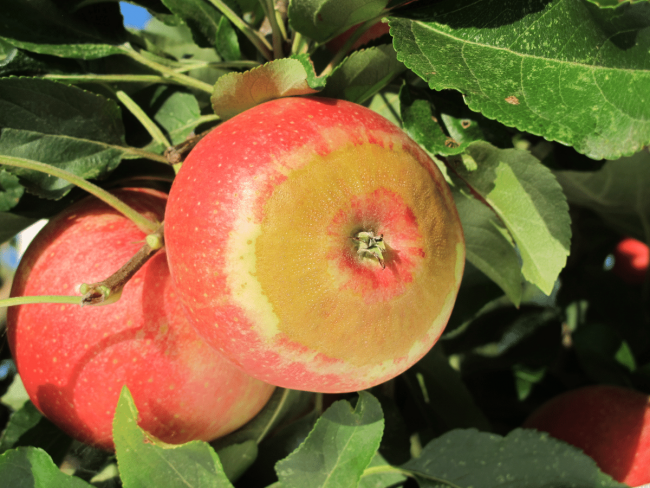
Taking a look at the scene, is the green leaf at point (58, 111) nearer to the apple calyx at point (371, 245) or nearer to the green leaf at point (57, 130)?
the green leaf at point (57, 130)

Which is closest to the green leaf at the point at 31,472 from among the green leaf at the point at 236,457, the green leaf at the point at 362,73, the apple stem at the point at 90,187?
the green leaf at the point at 236,457

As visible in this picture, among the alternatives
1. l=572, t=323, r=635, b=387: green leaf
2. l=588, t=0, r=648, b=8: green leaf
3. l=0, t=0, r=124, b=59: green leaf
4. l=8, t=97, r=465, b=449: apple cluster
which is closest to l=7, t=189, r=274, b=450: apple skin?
l=8, t=97, r=465, b=449: apple cluster

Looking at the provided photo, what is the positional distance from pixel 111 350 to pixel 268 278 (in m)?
0.22

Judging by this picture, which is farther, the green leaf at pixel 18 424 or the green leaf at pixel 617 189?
the green leaf at pixel 617 189

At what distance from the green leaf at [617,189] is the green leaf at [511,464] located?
40cm

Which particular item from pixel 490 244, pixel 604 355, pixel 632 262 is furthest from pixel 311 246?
pixel 632 262

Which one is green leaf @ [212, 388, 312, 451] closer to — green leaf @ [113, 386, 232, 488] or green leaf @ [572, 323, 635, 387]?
green leaf @ [113, 386, 232, 488]

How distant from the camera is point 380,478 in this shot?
2.25 feet

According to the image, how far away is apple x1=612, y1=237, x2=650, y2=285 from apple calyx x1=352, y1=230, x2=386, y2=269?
121 centimetres

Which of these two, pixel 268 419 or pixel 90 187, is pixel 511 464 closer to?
pixel 268 419

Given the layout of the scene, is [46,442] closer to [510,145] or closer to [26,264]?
[26,264]

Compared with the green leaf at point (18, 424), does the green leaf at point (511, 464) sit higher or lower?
lower

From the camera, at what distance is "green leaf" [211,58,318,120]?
0.47 m

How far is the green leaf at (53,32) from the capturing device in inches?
23.0
